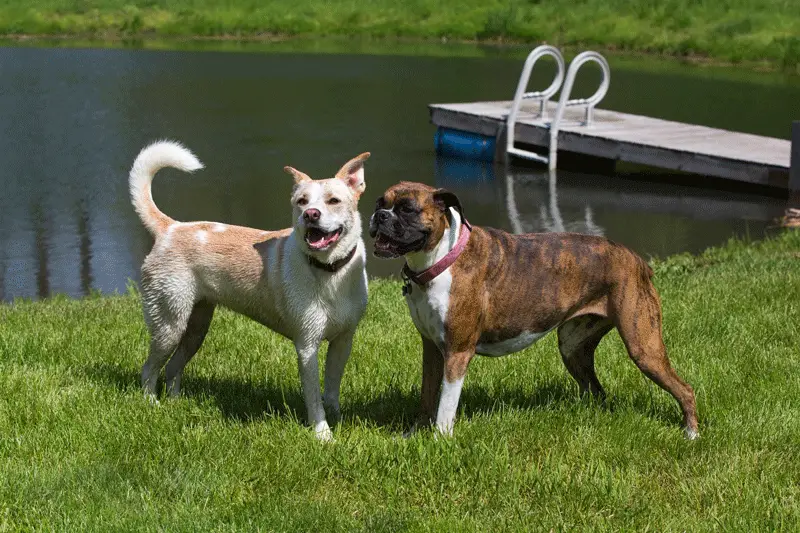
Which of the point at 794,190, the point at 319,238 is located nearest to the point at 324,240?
the point at 319,238

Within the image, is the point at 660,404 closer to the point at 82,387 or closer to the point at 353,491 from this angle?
the point at 353,491

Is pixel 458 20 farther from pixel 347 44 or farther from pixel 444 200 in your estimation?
pixel 444 200

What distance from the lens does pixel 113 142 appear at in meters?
19.8

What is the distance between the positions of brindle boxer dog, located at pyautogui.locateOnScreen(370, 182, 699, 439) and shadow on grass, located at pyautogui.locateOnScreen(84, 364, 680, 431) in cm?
35

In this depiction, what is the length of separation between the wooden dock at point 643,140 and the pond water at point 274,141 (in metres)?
0.52

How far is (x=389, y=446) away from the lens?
4.93m

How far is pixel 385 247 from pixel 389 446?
908mm

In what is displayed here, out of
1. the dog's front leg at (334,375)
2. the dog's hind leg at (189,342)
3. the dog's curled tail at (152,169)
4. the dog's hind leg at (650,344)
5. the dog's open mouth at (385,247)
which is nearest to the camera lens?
the dog's open mouth at (385,247)

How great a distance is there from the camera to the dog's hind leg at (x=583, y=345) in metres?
5.41

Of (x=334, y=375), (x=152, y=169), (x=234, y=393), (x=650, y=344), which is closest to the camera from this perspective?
(x=650, y=344)

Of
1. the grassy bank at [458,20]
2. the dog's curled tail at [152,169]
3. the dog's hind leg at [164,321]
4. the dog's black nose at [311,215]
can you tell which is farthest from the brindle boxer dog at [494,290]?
the grassy bank at [458,20]

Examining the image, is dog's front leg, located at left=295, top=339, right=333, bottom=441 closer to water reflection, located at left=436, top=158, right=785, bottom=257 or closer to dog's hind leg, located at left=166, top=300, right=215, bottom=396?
dog's hind leg, located at left=166, top=300, right=215, bottom=396

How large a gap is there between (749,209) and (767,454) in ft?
36.9

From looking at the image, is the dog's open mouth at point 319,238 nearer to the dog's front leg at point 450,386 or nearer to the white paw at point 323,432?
the dog's front leg at point 450,386
